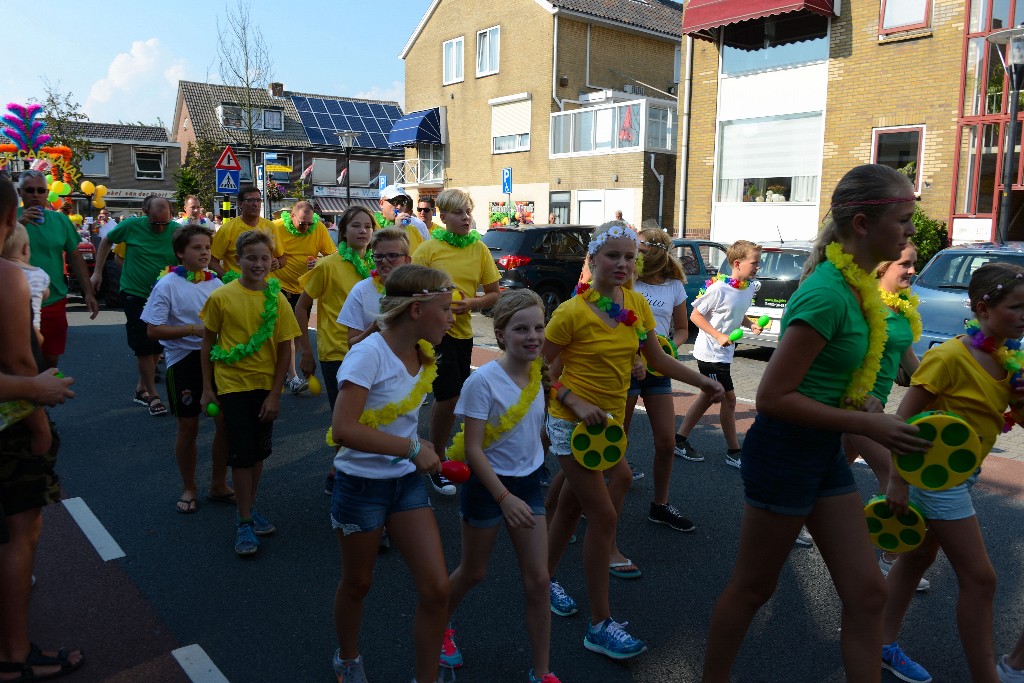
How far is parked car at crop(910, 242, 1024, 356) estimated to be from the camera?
8.12 meters

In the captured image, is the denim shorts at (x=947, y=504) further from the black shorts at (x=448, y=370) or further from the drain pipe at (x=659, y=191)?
the drain pipe at (x=659, y=191)

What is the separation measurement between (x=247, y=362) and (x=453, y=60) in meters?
31.5

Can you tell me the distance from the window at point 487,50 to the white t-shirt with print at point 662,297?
28.2 m

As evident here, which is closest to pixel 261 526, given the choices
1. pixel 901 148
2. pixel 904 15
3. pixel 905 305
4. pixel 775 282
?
pixel 905 305

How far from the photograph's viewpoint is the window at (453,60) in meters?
32.9

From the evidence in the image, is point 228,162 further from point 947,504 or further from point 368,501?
point 947,504

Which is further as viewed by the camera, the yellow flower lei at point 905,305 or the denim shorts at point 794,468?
the yellow flower lei at point 905,305

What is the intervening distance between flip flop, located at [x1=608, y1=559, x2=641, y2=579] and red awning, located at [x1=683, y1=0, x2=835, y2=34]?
17183 mm

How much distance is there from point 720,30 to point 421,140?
16.0 m

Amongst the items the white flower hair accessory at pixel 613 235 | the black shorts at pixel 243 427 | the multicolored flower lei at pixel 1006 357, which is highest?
the white flower hair accessory at pixel 613 235

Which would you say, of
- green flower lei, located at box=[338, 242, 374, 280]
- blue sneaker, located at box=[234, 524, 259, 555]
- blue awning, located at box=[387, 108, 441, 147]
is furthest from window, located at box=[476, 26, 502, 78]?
→ blue sneaker, located at box=[234, 524, 259, 555]

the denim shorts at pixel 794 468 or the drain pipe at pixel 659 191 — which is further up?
the drain pipe at pixel 659 191

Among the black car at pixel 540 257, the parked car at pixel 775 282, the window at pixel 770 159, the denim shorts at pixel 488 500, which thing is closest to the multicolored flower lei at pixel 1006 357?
the denim shorts at pixel 488 500

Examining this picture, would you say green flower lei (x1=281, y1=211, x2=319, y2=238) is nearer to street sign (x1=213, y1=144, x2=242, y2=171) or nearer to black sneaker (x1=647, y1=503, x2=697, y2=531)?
black sneaker (x1=647, y1=503, x2=697, y2=531)
